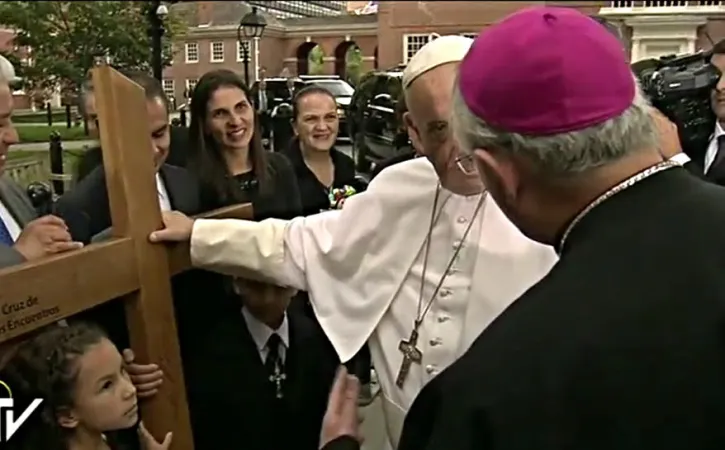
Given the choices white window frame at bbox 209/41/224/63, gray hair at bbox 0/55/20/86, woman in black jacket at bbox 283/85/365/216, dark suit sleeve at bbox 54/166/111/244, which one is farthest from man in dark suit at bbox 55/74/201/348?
woman in black jacket at bbox 283/85/365/216

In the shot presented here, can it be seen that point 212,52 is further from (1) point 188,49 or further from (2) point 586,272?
(2) point 586,272

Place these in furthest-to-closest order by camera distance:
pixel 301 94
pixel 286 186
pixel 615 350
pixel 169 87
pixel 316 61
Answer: pixel 301 94, pixel 316 61, pixel 286 186, pixel 169 87, pixel 615 350

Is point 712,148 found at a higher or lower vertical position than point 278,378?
higher

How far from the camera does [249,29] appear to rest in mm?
2408

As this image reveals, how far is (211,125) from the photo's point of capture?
2.28 meters

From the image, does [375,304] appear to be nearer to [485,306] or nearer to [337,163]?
[485,306]

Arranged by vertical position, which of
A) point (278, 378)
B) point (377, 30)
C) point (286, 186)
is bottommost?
point (278, 378)

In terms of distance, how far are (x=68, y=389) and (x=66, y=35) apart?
794mm

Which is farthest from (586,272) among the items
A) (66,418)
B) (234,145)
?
(234,145)

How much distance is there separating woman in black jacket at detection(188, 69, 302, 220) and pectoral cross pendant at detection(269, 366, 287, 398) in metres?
0.51

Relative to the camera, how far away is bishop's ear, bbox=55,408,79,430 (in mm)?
1292

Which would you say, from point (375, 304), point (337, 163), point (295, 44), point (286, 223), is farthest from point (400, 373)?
point (337, 163)

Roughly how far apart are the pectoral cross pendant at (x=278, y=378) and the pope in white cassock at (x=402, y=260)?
0.92 feet

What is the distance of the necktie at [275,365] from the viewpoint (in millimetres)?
1732
